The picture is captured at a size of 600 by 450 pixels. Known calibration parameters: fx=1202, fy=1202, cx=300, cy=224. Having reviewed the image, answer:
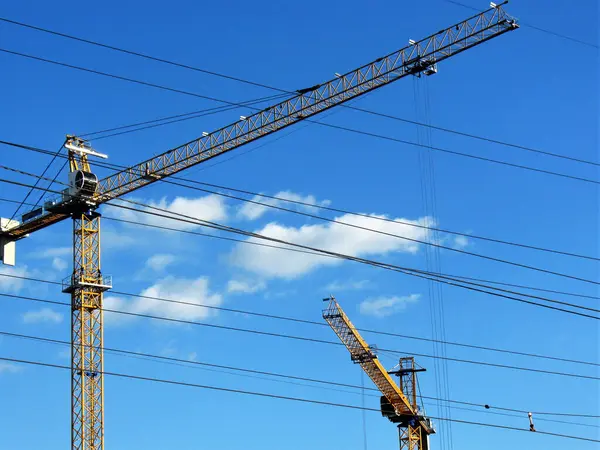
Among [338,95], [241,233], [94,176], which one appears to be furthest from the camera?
[94,176]

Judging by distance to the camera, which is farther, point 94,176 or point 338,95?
point 94,176

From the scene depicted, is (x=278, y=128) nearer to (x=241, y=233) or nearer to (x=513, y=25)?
(x=513, y=25)

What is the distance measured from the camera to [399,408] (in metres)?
141

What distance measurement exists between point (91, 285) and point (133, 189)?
9.03m

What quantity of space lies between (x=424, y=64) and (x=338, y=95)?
730 centimetres

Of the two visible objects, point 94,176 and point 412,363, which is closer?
point 94,176

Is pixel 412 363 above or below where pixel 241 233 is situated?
above

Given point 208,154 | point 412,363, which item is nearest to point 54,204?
point 208,154

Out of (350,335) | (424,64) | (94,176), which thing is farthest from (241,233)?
(350,335)

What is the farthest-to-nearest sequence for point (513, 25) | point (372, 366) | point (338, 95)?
1. point (372, 366)
2. point (338, 95)
3. point (513, 25)

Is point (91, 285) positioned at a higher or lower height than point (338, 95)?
lower

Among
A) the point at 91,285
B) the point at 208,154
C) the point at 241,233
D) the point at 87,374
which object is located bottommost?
the point at 241,233

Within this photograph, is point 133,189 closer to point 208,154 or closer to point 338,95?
point 208,154

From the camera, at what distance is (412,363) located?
14100 centimetres
